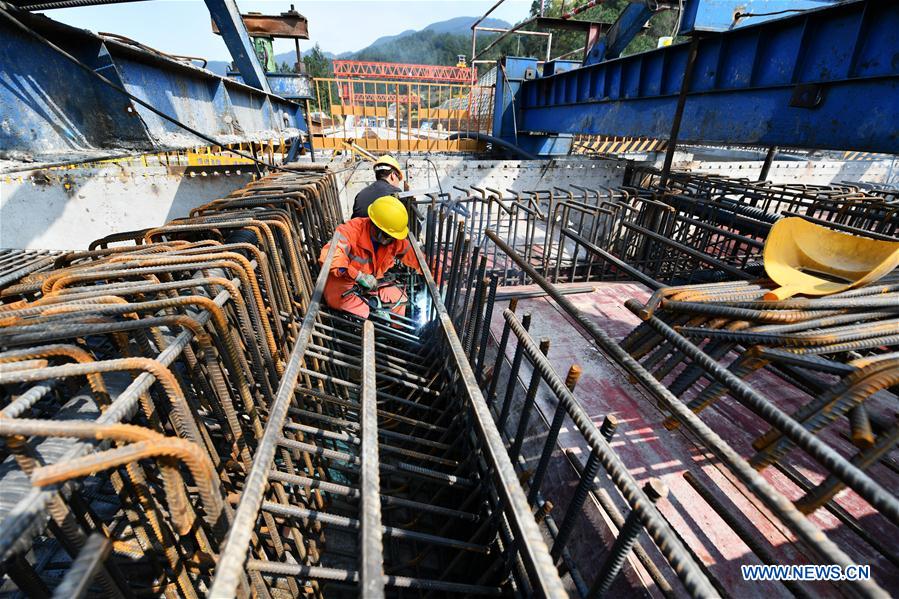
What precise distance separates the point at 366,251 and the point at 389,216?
68 cm

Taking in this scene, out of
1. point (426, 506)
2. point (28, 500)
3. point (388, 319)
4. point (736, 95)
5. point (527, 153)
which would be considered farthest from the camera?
point (527, 153)

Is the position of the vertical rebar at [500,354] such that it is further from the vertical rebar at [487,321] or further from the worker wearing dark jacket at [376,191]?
the worker wearing dark jacket at [376,191]

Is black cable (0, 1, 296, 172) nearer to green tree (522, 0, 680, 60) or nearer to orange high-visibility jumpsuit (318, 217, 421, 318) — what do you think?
orange high-visibility jumpsuit (318, 217, 421, 318)

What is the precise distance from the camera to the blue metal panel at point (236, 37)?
5.60 meters

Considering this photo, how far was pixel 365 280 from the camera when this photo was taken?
468 centimetres

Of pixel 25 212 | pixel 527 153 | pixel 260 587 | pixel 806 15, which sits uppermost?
pixel 806 15

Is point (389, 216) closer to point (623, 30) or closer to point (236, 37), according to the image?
point (236, 37)

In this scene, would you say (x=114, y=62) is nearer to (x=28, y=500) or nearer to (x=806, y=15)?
(x=28, y=500)

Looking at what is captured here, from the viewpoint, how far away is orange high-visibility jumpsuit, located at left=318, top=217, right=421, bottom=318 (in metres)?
4.51

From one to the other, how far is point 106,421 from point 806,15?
→ 763 cm

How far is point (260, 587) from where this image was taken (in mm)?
2078

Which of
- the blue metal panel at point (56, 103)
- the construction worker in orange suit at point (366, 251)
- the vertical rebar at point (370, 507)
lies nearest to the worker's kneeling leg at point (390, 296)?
the construction worker in orange suit at point (366, 251)

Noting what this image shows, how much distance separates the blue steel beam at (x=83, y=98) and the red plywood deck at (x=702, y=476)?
4.41m

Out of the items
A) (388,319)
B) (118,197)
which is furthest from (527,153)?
(118,197)
